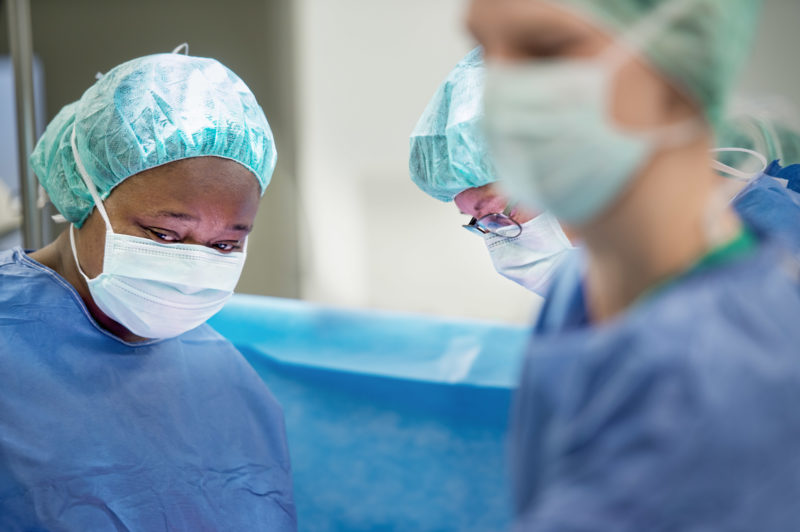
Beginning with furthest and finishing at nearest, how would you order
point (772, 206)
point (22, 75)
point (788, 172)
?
point (22, 75) → point (788, 172) → point (772, 206)

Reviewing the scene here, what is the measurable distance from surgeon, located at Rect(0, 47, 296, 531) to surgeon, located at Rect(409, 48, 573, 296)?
286 millimetres

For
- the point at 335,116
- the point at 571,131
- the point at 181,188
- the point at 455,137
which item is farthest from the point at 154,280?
the point at 335,116

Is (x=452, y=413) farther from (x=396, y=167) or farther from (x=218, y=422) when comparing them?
(x=396, y=167)

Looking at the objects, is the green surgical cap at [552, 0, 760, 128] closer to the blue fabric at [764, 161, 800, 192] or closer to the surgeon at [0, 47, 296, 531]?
the surgeon at [0, 47, 296, 531]

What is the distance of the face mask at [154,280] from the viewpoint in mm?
1184

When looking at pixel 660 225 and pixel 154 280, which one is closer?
pixel 660 225

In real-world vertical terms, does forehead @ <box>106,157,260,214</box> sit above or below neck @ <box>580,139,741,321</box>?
below

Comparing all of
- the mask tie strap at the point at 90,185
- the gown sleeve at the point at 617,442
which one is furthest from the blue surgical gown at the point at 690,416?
the mask tie strap at the point at 90,185

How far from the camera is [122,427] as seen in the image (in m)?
1.27

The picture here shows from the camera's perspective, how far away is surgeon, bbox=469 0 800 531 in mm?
545

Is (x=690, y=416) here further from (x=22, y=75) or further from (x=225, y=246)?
(x=22, y=75)

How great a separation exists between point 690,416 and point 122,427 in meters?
1.03

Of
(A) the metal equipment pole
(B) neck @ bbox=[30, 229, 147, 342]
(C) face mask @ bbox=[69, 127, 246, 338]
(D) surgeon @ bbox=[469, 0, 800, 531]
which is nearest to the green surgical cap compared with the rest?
(D) surgeon @ bbox=[469, 0, 800, 531]

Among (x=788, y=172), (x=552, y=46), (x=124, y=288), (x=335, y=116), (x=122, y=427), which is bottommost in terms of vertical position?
(x=122, y=427)
